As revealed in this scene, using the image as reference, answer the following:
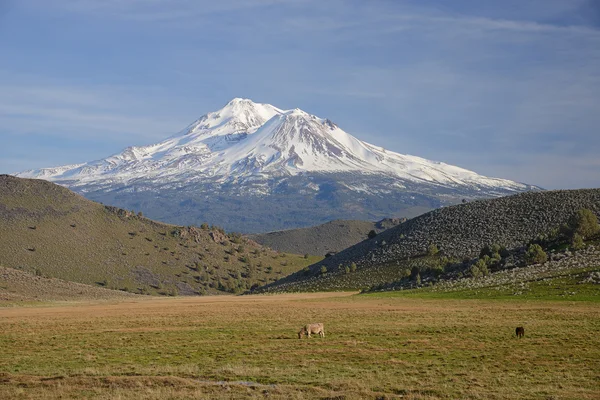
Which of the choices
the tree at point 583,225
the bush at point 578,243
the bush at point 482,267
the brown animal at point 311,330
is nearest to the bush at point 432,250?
the bush at point 482,267

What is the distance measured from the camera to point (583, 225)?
7956 cm

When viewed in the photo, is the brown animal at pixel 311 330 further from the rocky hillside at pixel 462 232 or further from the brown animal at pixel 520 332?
the rocky hillside at pixel 462 232

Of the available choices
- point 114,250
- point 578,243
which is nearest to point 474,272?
point 578,243

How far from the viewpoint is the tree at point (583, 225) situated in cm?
7956

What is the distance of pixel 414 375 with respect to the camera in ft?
75.4

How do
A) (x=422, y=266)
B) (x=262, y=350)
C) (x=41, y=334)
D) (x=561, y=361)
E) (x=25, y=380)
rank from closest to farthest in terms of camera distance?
(x=25, y=380), (x=561, y=361), (x=262, y=350), (x=41, y=334), (x=422, y=266)

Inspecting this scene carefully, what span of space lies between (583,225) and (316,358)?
200ft

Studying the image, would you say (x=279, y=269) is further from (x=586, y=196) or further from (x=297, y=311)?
(x=297, y=311)

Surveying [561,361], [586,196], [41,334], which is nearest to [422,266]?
[586,196]

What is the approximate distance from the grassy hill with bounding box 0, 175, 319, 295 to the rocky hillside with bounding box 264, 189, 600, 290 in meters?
29.4

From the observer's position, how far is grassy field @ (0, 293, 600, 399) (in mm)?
20859

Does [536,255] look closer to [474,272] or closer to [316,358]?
[474,272]

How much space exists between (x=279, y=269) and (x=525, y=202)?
67.8 meters

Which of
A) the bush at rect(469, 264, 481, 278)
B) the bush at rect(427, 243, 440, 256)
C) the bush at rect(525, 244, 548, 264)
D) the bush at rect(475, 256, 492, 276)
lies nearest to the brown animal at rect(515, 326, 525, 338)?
the bush at rect(469, 264, 481, 278)
